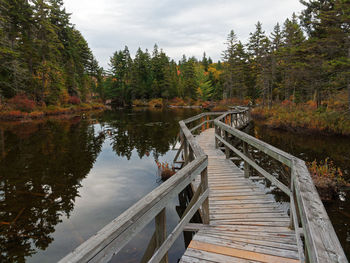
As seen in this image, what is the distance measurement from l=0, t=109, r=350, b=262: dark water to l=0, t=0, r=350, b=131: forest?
7684 millimetres

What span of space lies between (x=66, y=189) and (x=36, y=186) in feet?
4.00

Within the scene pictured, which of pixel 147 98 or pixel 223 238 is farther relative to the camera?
pixel 147 98

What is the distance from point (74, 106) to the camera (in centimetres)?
4044

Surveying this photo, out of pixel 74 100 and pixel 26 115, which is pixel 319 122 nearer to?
pixel 26 115

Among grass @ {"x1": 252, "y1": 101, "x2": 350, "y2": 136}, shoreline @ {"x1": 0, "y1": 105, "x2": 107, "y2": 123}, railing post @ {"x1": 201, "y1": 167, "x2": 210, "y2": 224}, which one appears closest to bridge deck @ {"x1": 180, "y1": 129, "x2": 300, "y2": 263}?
railing post @ {"x1": 201, "y1": 167, "x2": 210, "y2": 224}

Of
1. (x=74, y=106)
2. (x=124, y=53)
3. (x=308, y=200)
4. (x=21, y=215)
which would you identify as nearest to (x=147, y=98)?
(x=124, y=53)

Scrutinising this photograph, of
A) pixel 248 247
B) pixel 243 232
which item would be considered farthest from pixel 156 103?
pixel 248 247

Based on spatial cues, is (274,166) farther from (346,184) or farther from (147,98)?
(147,98)

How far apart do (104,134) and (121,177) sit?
35.6ft

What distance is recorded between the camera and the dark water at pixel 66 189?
5336 millimetres

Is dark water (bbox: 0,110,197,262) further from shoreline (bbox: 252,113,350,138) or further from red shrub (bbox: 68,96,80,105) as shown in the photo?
red shrub (bbox: 68,96,80,105)

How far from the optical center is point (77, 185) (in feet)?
28.8

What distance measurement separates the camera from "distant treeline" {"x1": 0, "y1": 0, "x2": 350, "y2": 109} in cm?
1738

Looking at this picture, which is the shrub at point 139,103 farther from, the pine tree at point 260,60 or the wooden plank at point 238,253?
the wooden plank at point 238,253
